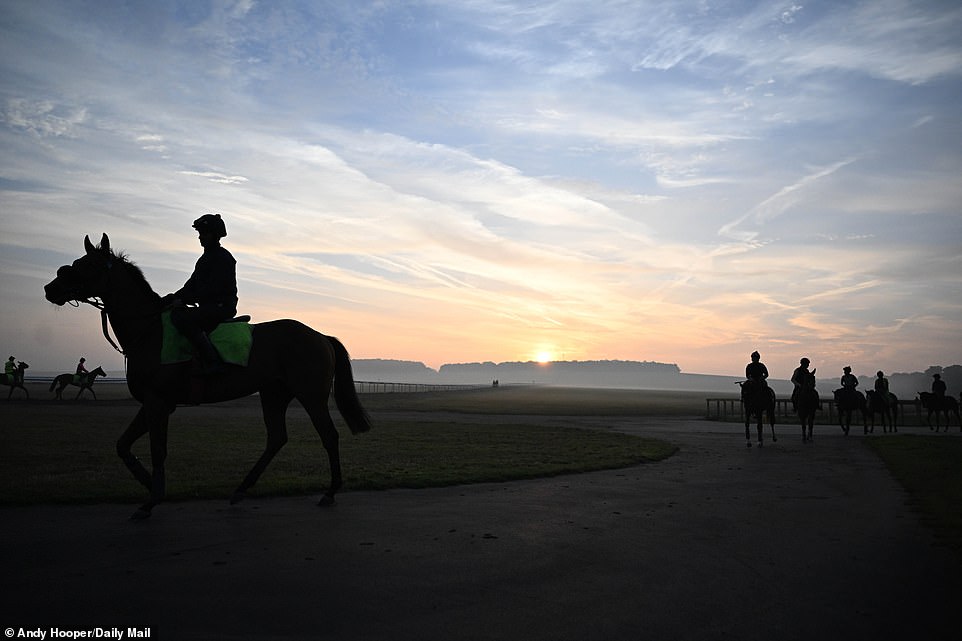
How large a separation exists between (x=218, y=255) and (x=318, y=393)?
2.28 metres

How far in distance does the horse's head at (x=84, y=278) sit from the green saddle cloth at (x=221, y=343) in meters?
0.86

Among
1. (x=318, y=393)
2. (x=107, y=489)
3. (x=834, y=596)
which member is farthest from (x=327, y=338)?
(x=834, y=596)

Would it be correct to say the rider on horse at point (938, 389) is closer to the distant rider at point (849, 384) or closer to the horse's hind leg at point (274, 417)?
the distant rider at point (849, 384)

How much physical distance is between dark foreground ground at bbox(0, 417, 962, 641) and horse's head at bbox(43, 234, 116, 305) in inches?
102

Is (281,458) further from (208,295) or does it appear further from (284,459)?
(208,295)

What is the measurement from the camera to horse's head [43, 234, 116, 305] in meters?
8.16

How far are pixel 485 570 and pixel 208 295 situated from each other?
5.32 m

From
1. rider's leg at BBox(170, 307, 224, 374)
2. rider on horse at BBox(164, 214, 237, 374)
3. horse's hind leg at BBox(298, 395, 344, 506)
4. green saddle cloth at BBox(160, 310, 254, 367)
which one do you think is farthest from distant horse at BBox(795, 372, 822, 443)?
rider's leg at BBox(170, 307, 224, 374)

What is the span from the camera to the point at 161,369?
8203 mm

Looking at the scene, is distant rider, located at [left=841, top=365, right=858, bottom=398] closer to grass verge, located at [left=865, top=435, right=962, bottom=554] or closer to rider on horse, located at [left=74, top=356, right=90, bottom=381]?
grass verge, located at [left=865, top=435, right=962, bottom=554]

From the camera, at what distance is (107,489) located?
30.3ft

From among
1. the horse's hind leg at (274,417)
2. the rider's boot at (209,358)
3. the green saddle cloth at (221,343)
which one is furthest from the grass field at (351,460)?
the green saddle cloth at (221,343)

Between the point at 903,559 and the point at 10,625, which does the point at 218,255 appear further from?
the point at 903,559

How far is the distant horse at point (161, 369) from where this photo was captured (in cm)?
816
